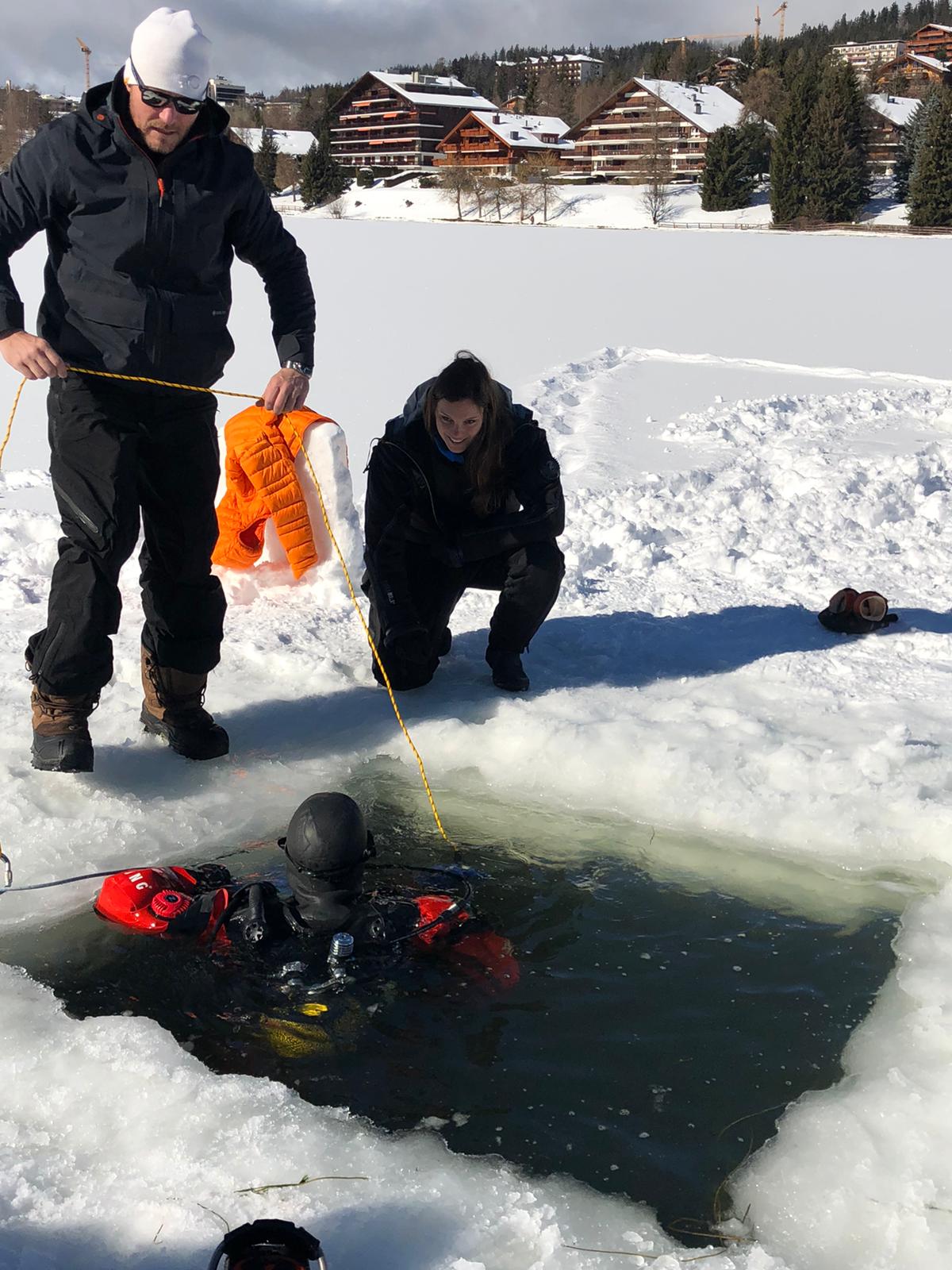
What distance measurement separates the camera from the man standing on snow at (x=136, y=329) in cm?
309

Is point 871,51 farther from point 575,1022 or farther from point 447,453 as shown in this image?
point 575,1022

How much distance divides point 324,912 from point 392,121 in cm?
7782

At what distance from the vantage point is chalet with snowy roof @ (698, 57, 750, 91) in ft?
227

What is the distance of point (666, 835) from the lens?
3.50 metres

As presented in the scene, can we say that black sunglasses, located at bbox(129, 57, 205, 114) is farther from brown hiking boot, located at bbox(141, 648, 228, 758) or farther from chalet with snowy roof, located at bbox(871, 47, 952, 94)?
chalet with snowy roof, located at bbox(871, 47, 952, 94)

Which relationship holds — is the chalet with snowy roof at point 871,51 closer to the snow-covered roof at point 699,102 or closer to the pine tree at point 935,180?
the snow-covered roof at point 699,102

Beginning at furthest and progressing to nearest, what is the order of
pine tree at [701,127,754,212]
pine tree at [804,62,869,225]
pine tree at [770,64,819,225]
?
pine tree at [701,127,754,212]
pine tree at [770,64,819,225]
pine tree at [804,62,869,225]

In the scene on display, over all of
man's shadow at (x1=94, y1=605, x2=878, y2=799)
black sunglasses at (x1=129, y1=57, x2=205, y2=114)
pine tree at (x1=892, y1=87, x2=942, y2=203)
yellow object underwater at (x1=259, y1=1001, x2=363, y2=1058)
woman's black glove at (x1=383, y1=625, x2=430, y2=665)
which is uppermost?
pine tree at (x1=892, y1=87, x2=942, y2=203)

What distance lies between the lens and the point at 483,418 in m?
4.00

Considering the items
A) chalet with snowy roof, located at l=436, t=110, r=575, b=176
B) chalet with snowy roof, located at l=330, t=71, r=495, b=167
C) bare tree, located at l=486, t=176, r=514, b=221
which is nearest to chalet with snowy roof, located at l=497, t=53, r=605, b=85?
chalet with snowy roof, located at l=330, t=71, r=495, b=167

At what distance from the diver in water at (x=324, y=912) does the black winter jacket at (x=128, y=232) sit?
1.38 m

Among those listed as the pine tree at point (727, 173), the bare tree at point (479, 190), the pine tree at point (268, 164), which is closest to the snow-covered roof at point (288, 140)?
the pine tree at point (268, 164)

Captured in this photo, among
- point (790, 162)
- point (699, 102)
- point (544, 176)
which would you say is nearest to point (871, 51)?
point (699, 102)

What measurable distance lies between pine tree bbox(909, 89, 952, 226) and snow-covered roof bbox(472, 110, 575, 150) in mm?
29962
